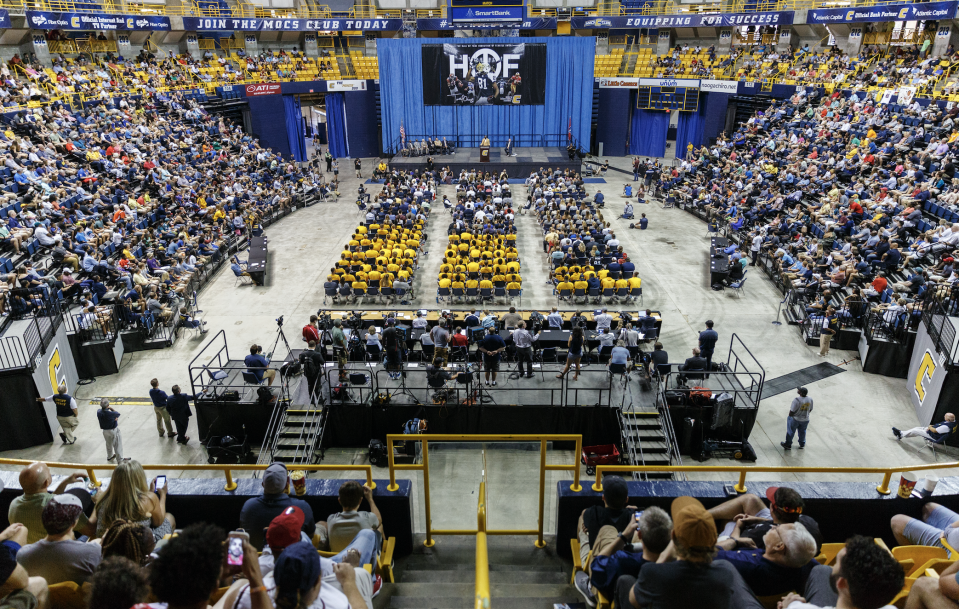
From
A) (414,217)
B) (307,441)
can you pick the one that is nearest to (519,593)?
(307,441)

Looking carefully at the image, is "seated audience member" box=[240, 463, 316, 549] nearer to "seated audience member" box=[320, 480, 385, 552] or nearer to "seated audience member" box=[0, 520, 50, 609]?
"seated audience member" box=[320, 480, 385, 552]

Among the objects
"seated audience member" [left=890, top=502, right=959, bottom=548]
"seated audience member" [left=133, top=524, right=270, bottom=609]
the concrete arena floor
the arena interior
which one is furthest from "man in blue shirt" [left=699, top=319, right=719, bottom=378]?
"seated audience member" [left=133, top=524, right=270, bottom=609]

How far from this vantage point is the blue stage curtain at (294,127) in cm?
3725

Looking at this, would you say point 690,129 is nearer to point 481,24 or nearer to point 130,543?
point 481,24

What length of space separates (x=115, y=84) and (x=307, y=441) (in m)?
26.0

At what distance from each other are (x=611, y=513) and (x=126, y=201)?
2094 centimetres

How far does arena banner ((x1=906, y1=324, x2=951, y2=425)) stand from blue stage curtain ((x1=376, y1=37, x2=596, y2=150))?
94.4 feet

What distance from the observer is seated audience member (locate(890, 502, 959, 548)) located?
466cm

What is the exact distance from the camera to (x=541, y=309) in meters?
17.1

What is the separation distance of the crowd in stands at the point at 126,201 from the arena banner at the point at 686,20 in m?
20.3

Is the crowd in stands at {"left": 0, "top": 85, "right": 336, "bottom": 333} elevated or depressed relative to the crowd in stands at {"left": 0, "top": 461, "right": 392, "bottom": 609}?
depressed

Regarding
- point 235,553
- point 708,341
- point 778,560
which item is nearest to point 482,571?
point 235,553

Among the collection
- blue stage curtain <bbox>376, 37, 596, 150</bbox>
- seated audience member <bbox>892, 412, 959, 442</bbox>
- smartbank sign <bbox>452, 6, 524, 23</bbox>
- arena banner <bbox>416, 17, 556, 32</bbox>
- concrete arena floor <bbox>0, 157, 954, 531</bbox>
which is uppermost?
smartbank sign <bbox>452, 6, 524, 23</bbox>

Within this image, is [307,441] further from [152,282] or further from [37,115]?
[37,115]
